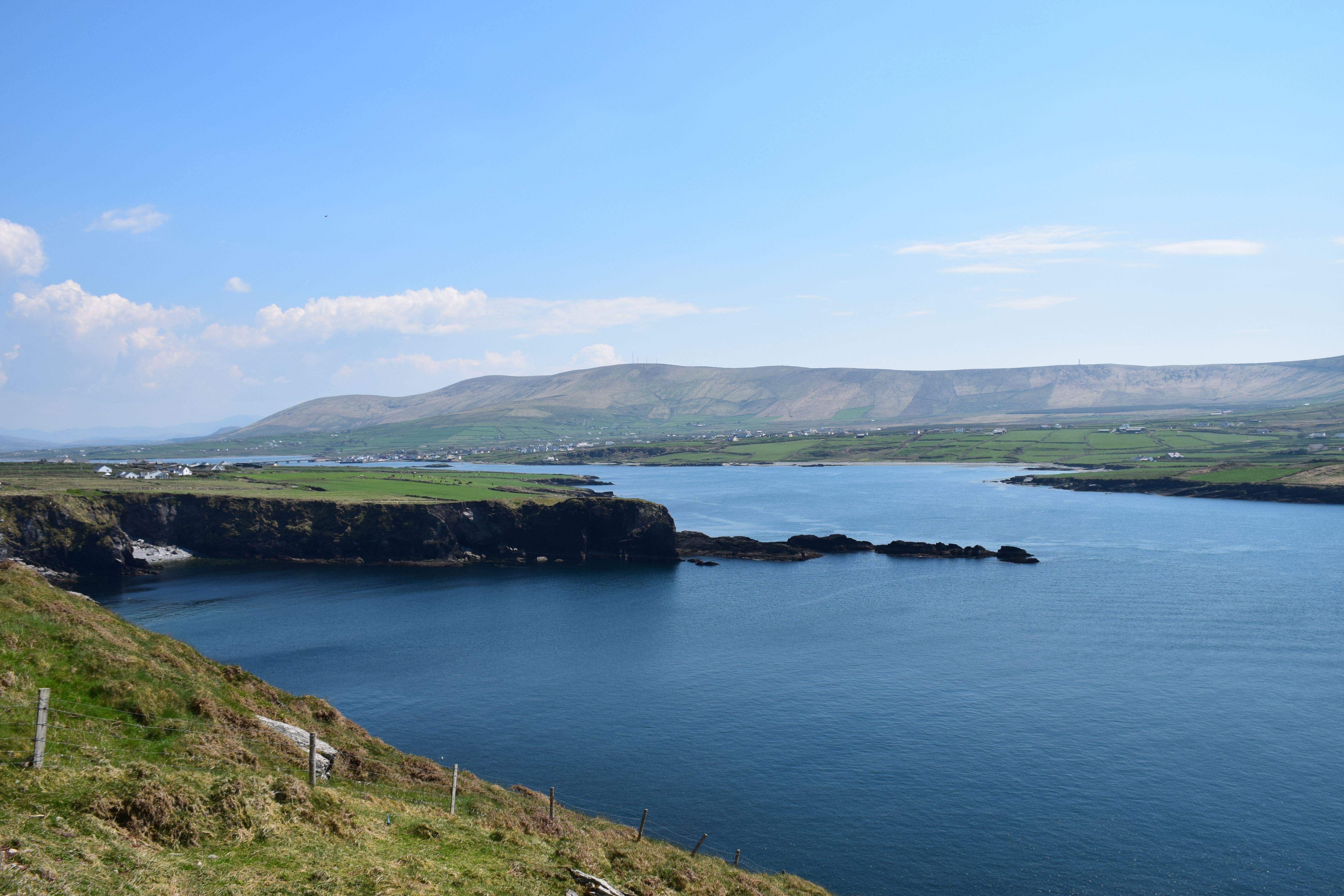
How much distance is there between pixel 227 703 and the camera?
29406 mm

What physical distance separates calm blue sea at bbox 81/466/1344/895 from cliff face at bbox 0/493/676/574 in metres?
5.51

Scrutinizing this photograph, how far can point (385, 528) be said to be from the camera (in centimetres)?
10725

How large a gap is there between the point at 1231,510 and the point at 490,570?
127 meters

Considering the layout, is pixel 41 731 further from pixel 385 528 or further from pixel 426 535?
pixel 385 528

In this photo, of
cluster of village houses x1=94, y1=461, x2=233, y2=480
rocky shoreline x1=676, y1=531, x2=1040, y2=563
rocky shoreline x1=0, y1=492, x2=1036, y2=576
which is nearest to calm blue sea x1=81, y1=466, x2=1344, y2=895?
rocky shoreline x1=676, y1=531, x2=1040, y2=563

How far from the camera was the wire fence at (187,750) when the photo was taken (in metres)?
19.6

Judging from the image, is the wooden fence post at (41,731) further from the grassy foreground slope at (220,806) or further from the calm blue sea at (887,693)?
the calm blue sea at (887,693)

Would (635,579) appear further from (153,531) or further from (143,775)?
(143,775)

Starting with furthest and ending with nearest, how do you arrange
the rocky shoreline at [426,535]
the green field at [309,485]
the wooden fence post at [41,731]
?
the green field at [309,485]
the rocky shoreline at [426,535]
the wooden fence post at [41,731]

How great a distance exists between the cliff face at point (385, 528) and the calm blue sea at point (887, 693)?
18.1ft

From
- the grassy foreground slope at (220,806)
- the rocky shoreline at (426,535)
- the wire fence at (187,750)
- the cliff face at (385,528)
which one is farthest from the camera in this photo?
the cliff face at (385,528)

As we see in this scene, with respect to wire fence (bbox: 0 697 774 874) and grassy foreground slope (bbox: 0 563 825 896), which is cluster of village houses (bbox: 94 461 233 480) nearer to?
grassy foreground slope (bbox: 0 563 825 896)

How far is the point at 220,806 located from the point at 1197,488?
610 ft

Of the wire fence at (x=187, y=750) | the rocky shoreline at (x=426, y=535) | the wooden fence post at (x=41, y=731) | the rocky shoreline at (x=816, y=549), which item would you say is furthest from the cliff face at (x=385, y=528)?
the wooden fence post at (x=41, y=731)
